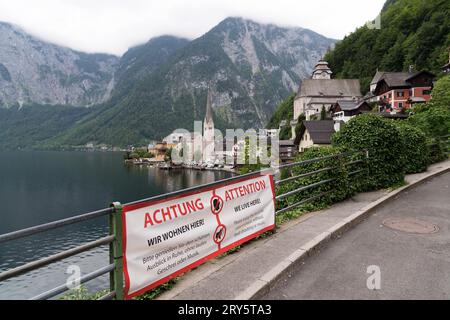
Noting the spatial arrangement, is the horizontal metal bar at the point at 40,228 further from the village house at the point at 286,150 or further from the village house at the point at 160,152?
the village house at the point at 160,152

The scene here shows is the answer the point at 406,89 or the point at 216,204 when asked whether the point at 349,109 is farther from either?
the point at 216,204

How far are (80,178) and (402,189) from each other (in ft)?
343

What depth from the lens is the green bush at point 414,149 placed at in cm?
1410

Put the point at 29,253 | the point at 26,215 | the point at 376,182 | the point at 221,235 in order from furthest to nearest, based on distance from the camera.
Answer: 1. the point at 26,215
2. the point at 29,253
3. the point at 376,182
4. the point at 221,235

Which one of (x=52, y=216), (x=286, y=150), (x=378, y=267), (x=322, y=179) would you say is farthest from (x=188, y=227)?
(x=286, y=150)

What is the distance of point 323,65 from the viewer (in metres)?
128

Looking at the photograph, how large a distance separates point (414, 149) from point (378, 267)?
1114 cm

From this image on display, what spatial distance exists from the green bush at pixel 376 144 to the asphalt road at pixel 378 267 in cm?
296

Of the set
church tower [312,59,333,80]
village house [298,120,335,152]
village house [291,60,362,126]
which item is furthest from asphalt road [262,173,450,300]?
church tower [312,59,333,80]

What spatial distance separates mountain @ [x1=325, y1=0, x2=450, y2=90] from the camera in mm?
82750

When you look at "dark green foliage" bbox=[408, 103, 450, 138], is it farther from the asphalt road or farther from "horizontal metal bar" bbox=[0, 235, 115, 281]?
"horizontal metal bar" bbox=[0, 235, 115, 281]
